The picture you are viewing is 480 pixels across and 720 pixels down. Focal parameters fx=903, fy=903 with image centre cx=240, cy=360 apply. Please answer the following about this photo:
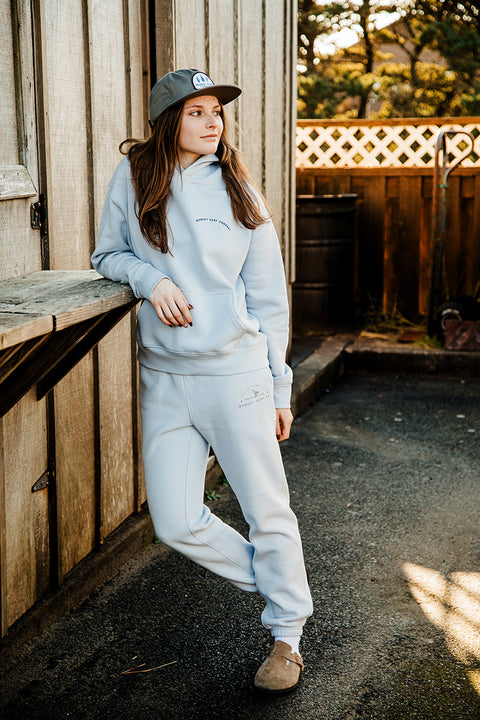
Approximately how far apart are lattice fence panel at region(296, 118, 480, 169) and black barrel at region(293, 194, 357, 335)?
61 cm

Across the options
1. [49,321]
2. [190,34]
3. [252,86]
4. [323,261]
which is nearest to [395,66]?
[323,261]

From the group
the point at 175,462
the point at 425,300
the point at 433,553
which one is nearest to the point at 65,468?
the point at 175,462

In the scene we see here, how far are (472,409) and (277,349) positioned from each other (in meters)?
3.66

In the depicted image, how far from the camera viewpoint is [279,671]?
2826mm

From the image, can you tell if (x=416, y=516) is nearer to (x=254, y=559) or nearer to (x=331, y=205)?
(x=254, y=559)

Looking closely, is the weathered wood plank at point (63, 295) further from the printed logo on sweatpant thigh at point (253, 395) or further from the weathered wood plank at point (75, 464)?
the weathered wood plank at point (75, 464)

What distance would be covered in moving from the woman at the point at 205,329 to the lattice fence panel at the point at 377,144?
5594 millimetres

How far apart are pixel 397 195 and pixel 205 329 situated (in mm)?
5935

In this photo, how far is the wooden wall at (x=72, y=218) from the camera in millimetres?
2918

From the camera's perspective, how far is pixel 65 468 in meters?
3.27

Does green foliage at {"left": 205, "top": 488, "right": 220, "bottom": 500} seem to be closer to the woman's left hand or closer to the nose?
the woman's left hand

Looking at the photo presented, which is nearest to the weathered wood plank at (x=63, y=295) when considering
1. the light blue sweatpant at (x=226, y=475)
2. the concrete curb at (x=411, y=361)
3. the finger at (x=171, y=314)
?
the finger at (x=171, y=314)

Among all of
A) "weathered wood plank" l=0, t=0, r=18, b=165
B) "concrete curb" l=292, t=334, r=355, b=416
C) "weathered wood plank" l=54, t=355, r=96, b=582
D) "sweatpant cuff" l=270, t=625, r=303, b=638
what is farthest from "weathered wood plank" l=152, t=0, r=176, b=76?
"concrete curb" l=292, t=334, r=355, b=416

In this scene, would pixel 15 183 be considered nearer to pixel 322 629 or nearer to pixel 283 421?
pixel 283 421
